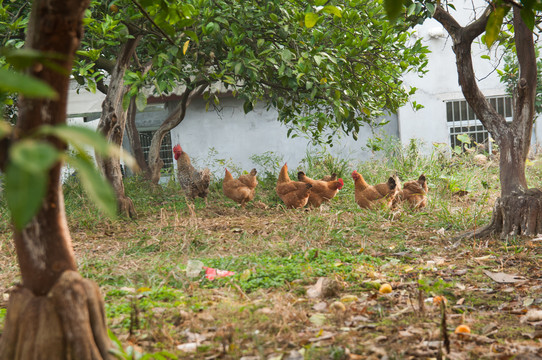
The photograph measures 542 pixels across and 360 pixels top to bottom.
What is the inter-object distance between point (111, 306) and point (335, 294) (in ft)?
4.26

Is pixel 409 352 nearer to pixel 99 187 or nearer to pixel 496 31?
pixel 496 31

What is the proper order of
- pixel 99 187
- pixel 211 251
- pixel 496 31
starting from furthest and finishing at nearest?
pixel 211 251
pixel 496 31
pixel 99 187

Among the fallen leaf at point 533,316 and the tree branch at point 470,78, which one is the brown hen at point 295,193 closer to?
the tree branch at point 470,78

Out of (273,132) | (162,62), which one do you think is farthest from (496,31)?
(273,132)

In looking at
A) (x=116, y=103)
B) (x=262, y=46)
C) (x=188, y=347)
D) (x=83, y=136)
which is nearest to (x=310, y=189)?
(x=262, y=46)

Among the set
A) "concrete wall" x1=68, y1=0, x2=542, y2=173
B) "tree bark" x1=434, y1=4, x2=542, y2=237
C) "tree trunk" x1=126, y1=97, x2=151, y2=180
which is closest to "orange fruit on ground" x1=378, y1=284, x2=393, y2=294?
"tree bark" x1=434, y1=4, x2=542, y2=237

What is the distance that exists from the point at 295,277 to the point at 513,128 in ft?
8.90

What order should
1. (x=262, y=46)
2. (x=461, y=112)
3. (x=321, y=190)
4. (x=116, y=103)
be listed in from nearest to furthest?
(x=262, y=46), (x=116, y=103), (x=321, y=190), (x=461, y=112)

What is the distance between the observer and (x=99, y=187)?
23.5 inches

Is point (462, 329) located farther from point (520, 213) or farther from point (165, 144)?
point (165, 144)

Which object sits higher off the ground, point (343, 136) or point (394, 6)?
point (343, 136)

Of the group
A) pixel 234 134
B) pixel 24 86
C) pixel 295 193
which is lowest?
pixel 295 193

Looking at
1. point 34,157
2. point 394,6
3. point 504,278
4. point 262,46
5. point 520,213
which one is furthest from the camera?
point 262,46

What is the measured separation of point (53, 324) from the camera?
5.05 ft
